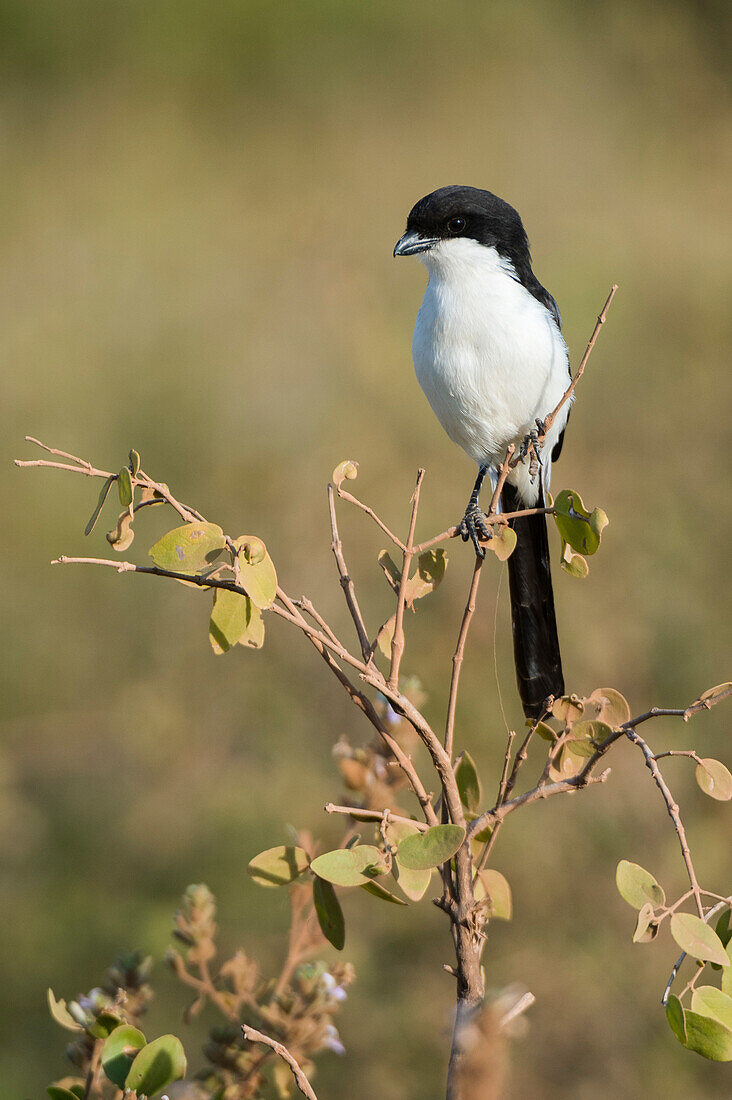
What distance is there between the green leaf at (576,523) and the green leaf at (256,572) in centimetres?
39

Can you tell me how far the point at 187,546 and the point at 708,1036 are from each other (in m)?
0.66

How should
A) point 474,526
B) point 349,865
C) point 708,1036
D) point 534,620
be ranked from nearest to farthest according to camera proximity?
point 708,1036
point 349,865
point 534,620
point 474,526

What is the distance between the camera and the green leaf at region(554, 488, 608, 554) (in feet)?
4.17

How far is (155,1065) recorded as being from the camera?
3.53 feet

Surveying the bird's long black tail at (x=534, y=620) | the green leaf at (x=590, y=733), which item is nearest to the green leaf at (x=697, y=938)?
the green leaf at (x=590, y=733)

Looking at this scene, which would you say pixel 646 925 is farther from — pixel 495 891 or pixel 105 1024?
pixel 105 1024

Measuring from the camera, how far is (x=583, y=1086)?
3018 millimetres

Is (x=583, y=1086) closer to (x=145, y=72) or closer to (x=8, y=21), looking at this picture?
(x=145, y=72)

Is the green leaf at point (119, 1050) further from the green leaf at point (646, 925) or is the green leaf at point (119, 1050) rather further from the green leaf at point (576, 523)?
the green leaf at point (576, 523)

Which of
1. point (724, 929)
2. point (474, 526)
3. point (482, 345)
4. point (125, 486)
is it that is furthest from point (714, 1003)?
point (482, 345)

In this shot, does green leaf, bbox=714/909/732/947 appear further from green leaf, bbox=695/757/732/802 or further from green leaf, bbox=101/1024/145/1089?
green leaf, bbox=101/1024/145/1089

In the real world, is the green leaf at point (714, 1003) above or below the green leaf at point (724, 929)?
→ below

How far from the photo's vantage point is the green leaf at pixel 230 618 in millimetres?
1107

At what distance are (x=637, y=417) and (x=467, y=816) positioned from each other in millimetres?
3975
